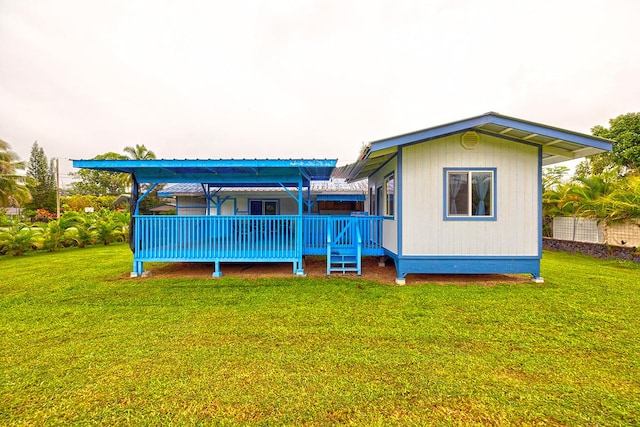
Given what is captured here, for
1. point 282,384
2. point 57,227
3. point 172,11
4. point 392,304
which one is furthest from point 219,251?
point 172,11

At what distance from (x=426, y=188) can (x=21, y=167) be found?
24818mm

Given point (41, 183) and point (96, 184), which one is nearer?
point (41, 183)

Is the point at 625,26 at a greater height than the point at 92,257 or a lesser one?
greater

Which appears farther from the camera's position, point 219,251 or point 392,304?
point 219,251

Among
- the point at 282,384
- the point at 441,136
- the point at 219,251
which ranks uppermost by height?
the point at 441,136

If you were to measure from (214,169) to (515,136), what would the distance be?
7143 mm

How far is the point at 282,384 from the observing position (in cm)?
264

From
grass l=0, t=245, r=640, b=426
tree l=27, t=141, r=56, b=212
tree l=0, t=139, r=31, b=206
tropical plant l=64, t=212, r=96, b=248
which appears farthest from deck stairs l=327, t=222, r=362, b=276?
tree l=27, t=141, r=56, b=212

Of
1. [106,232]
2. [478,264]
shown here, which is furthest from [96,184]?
[478,264]

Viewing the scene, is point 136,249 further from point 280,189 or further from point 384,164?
point 384,164

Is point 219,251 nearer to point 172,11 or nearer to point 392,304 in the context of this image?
point 392,304

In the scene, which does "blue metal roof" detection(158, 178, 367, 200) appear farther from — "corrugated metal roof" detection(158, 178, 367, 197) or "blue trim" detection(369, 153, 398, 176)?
"blue trim" detection(369, 153, 398, 176)

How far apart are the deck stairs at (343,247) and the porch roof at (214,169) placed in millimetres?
1714

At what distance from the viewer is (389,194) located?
26.1 ft
